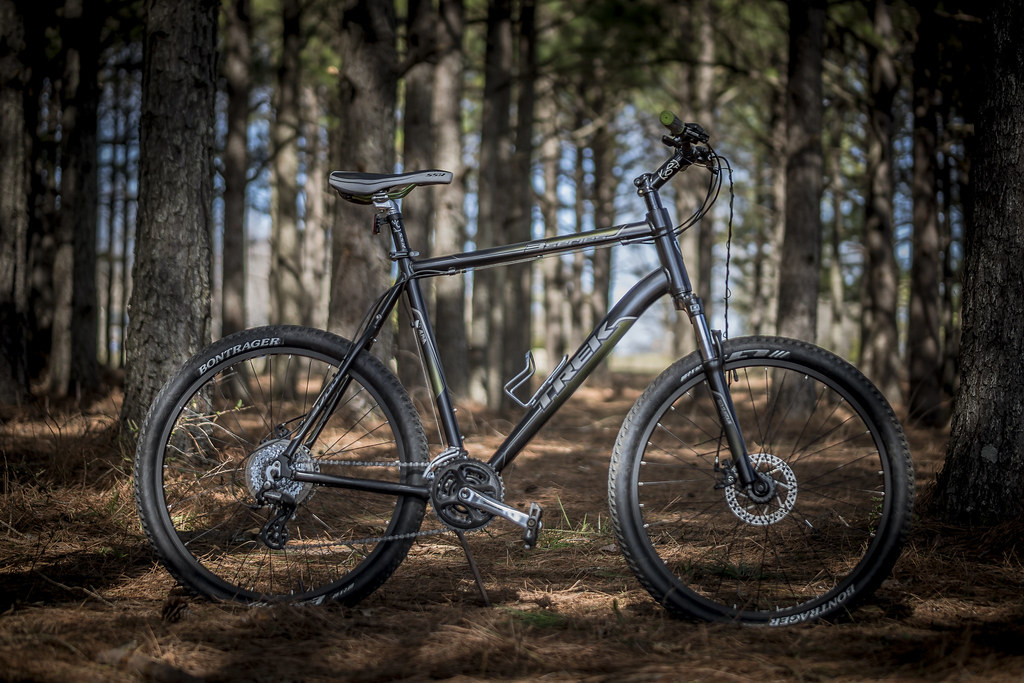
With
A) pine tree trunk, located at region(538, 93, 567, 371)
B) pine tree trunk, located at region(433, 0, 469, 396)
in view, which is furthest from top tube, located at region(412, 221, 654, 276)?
pine tree trunk, located at region(538, 93, 567, 371)

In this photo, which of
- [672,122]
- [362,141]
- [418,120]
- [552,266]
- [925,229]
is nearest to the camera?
[672,122]

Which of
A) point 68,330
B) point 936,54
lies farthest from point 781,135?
point 68,330

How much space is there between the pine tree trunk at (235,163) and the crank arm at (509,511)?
7.88 m

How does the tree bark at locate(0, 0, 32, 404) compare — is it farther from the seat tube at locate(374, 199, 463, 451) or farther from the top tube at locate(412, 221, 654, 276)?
the top tube at locate(412, 221, 654, 276)

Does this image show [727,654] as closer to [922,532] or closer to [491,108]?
[922,532]

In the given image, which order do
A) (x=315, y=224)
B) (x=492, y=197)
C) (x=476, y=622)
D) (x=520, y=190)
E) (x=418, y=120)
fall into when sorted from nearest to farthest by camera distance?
(x=476, y=622) < (x=418, y=120) < (x=492, y=197) < (x=520, y=190) < (x=315, y=224)

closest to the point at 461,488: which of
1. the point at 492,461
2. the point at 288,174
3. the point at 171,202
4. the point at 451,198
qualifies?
the point at 492,461

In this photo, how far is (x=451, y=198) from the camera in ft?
29.0

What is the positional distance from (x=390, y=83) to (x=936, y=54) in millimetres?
6573

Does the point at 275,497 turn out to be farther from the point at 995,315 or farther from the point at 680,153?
the point at 995,315

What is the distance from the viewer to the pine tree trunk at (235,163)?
31.6 feet

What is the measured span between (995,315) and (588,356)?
6.05ft

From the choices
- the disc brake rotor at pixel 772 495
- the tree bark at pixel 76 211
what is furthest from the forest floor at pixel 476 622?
the tree bark at pixel 76 211

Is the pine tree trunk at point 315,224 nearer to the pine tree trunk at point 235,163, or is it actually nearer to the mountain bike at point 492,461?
the pine tree trunk at point 235,163
